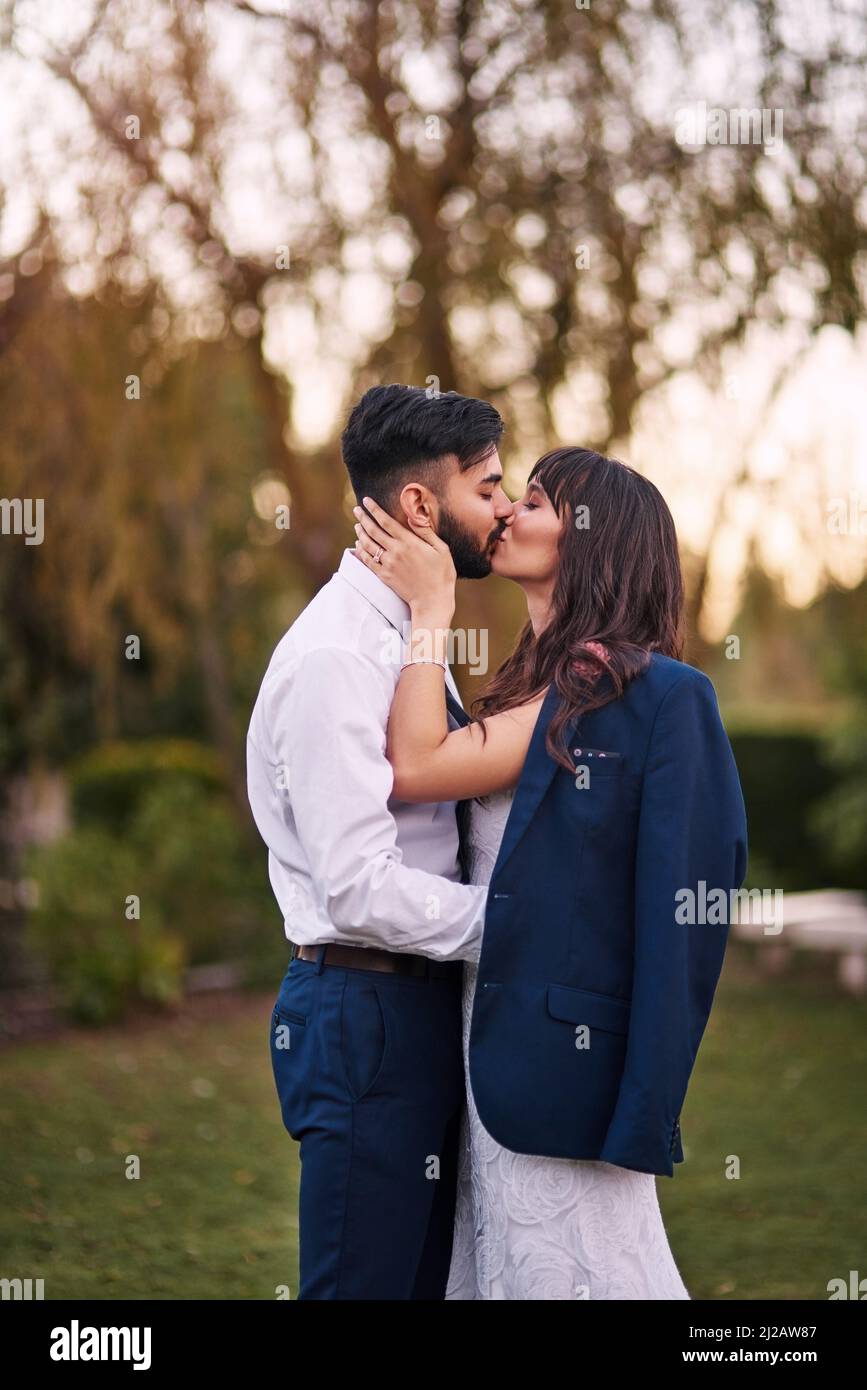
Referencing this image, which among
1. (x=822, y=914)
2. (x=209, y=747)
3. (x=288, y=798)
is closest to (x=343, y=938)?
(x=288, y=798)

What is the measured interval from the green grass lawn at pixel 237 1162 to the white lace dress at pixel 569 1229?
7.53 ft

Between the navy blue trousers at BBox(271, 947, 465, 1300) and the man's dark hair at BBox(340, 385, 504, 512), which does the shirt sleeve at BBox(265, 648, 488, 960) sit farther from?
the man's dark hair at BBox(340, 385, 504, 512)

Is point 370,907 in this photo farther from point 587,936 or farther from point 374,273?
point 374,273

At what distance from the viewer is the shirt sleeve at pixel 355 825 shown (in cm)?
231

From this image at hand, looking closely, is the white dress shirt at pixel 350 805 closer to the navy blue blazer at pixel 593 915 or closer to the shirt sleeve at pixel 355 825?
the shirt sleeve at pixel 355 825

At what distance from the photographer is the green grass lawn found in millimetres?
4742

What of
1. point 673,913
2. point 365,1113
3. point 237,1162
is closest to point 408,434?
point 673,913

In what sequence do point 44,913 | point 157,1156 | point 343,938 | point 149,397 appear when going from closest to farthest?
point 343,938
point 157,1156
point 149,397
point 44,913

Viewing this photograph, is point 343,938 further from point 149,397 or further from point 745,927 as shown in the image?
point 745,927

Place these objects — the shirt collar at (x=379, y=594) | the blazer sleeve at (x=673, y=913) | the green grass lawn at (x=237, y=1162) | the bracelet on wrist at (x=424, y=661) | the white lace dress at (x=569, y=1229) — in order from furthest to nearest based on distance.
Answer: the green grass lawn at (x=237, y=1162)
the shirt collar at (x=379, y=594)
the bracelet on wrist at (x=424, y=661)
the white lace dress at (x=569, y=1229)
the blazer sleeve at (x=673, y=913)

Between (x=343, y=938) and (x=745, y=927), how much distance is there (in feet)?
32.9

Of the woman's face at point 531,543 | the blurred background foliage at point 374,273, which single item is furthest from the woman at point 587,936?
the blurred background foliage at point 374,273

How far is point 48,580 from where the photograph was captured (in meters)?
8.47
